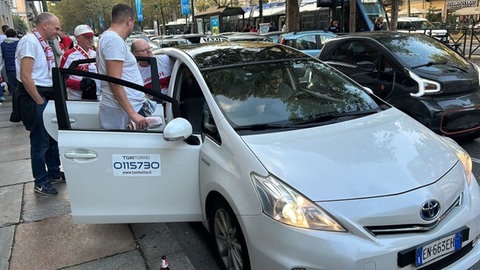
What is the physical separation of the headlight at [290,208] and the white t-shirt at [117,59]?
1.66m

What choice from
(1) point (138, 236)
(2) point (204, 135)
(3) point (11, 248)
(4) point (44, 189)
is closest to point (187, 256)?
(1) point (138, 236)

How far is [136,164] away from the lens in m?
2.97

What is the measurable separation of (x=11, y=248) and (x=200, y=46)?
2.41 metres

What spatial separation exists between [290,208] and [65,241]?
2176 mm

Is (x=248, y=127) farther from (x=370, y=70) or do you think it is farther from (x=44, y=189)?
(x=370, y=70)

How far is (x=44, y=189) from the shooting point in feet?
14.5

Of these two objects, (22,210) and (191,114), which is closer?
(191,114)

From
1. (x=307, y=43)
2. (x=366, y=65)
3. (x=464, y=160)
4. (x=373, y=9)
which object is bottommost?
(x=464, y=160)

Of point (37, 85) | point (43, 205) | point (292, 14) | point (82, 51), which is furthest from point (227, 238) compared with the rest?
point (292, 14)

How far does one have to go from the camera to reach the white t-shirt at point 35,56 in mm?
3959

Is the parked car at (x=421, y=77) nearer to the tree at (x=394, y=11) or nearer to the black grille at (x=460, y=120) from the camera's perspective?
the black grille at (x=460, y=120)

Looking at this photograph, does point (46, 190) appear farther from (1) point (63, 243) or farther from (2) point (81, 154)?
(2) point (81, 154)

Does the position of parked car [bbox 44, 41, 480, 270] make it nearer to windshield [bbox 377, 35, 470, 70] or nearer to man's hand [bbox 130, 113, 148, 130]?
man's hand [bbox 130, 113, 148, 130]

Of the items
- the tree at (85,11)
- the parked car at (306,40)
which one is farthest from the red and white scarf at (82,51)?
the tree at (85,11)
